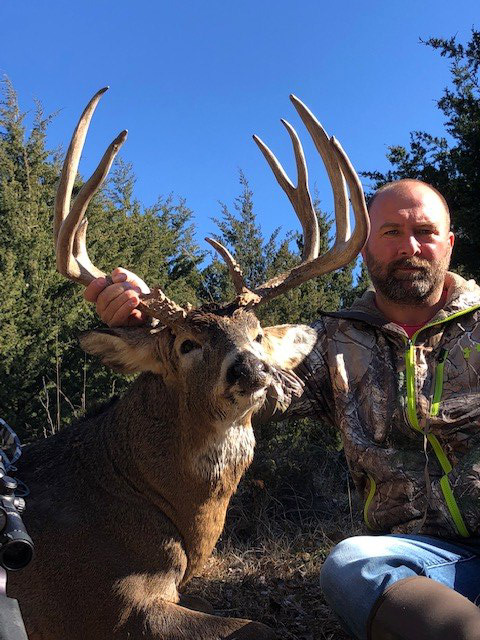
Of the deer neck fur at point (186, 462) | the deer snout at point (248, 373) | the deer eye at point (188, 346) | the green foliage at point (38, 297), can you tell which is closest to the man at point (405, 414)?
the deer eye at point (188, 346)

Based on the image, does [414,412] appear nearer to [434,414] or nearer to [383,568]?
[434,414]

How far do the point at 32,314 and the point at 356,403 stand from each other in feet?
22.8

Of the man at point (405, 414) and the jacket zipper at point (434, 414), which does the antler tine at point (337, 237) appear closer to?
the man at point (405, 414)

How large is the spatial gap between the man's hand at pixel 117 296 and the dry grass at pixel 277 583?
6.29 feet

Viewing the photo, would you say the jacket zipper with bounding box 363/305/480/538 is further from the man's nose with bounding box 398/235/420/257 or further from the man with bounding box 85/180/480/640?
the man's nose with bounding box 398/235/420/257

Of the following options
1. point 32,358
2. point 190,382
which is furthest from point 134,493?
point 32,358

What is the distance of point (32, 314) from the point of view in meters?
9.77

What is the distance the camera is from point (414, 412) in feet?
11.9

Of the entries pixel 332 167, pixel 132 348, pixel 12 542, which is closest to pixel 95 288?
pixel 132 348

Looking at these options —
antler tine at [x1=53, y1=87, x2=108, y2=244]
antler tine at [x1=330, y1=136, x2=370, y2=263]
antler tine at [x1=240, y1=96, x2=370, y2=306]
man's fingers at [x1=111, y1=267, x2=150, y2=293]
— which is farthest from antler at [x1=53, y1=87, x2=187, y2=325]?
antler tine at [x1=330, y1=136, x2=370, y2=263]

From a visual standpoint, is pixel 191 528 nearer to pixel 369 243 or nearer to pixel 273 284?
pixel 273 284

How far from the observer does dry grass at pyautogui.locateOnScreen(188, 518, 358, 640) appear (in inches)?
159

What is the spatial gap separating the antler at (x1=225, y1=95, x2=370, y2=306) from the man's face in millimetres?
183

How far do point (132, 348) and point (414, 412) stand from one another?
1648 mm
